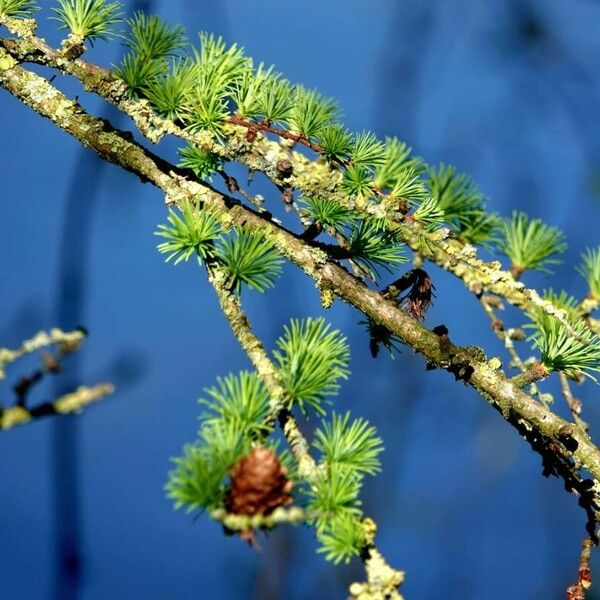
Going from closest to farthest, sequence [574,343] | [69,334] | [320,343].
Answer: [69,334]
[320,343]
[574,343]

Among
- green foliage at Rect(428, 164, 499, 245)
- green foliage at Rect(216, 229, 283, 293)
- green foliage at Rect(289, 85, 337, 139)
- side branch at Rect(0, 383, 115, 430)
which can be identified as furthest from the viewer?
green foliage at Rect(428, 164, 499, 245)

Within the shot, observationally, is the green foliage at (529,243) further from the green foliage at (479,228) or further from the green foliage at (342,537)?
the green foliage at (342,537)

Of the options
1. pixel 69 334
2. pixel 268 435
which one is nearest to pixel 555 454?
pixel 268 435

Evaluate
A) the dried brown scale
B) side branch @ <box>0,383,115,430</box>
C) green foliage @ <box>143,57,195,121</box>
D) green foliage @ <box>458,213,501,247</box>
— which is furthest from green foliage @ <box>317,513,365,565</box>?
green foliage @ <box>458,213,501,247</box>

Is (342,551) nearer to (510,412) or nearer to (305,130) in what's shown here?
(510,412)

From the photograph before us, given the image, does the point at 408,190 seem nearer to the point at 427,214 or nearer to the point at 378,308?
the point at 427,214

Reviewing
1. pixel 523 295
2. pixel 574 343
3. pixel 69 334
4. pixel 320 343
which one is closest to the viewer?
pixel 69 334

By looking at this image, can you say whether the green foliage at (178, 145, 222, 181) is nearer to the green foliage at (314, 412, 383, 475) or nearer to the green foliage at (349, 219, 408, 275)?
the green foliage at (349, 219, 408, 275)
